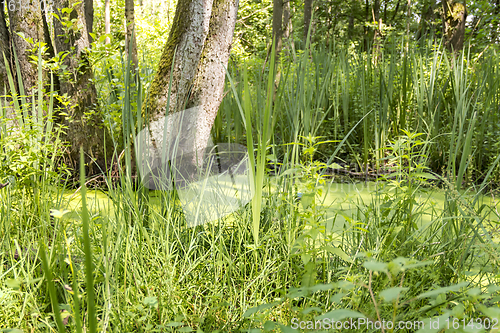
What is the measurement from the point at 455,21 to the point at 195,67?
292 cm

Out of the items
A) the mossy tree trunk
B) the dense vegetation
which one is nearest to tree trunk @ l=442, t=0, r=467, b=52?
the mossy tree trunk

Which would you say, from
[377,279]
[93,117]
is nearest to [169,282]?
[377,279]

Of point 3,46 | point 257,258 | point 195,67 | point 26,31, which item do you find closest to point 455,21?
point 195,67

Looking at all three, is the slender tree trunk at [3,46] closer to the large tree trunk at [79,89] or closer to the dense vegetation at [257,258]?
the large tree trunk at [79,89]

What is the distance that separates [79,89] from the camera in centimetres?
235

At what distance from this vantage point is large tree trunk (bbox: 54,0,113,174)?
2.24 m

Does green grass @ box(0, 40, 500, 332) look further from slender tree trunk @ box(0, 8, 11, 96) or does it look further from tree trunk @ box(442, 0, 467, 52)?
tree trunk @ box(442, 0, 467, 52)

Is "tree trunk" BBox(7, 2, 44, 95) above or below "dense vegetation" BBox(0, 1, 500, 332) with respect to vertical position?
above

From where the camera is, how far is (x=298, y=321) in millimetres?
813

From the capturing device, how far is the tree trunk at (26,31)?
7.00 feet

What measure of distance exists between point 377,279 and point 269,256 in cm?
35

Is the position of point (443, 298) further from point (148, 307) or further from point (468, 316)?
point (148, 307)

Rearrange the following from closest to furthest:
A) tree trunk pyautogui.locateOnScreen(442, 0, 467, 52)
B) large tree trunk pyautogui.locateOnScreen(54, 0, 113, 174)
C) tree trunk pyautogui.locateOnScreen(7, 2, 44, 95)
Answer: tree trunk pyautogui.locateOnScreen(7, 2, 44, 95) → large tree trunk pyautogui.locateOnScreen(54, 0, 113, 174) → tree trunk pyautogui.locateOnScreen(442, 0, 467, 52)

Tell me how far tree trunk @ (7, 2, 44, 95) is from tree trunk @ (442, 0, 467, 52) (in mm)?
3672
